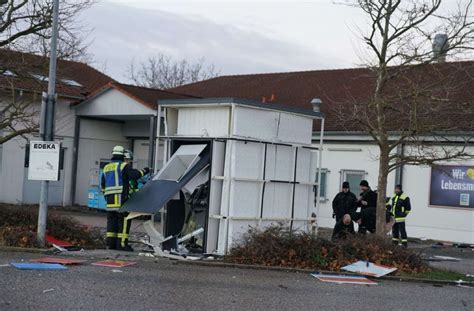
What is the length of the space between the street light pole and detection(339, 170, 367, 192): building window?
490 inches

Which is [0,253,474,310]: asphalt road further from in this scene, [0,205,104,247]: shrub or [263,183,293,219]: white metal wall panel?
[263,183,293,219]: white metal wall panel

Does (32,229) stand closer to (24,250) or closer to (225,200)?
(24,250)

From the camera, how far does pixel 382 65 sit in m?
15.8

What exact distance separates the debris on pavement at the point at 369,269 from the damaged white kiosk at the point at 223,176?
2.19 metres

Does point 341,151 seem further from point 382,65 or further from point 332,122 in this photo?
point 382,65

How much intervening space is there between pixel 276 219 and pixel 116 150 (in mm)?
3425

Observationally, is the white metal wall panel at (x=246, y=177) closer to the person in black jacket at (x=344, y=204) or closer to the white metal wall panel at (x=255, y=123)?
the white metal wall panel at (x=255, y=123)

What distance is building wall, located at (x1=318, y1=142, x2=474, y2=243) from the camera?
67.1 ft

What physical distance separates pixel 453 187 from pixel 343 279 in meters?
11.0

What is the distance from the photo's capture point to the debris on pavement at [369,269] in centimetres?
1137

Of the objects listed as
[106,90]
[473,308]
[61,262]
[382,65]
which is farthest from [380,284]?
[106,90]

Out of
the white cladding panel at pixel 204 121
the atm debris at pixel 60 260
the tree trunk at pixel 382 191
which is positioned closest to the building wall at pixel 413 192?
the tree trunk at pixel 382 191

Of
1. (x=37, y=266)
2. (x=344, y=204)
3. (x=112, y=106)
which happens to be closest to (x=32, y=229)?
(x=37, y=266)

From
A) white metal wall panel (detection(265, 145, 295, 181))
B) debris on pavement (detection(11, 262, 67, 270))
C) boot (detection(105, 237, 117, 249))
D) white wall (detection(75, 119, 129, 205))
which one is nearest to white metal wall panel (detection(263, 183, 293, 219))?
white metal wall panel (detection(265, 145, 295, 181))
